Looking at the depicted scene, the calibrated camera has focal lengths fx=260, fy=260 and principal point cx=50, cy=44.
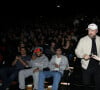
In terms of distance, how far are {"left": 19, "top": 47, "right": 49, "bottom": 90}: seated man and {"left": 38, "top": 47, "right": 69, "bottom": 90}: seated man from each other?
→ 20 centimetres

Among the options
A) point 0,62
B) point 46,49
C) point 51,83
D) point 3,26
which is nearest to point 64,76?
point 51,83

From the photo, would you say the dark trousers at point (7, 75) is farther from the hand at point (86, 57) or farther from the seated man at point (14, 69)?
the hand at point (86, 57)

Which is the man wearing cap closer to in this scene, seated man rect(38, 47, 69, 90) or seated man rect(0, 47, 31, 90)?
A: seated man rect(38, 47, 69, 90)

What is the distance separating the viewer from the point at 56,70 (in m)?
6.16

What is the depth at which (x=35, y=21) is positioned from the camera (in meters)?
18.0

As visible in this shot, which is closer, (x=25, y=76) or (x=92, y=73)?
(x=92, y=73)

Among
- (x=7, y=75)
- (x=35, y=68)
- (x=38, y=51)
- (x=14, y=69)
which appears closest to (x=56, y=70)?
(x=35, y=68)

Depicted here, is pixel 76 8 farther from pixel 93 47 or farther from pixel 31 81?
pixel 93 47

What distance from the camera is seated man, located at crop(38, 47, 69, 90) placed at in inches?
221

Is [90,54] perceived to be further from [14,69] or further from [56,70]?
[14,69]

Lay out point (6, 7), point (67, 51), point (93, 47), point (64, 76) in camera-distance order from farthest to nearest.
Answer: point (6, 7) < point (67, 51) < point (64, 76) < point (93, 47)

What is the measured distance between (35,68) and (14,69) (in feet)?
1.66

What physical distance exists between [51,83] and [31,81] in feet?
1.93

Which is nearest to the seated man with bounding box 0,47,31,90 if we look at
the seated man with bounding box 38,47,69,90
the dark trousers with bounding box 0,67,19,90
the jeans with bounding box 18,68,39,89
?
the dark trousers with bounding box 0,67,19,90
